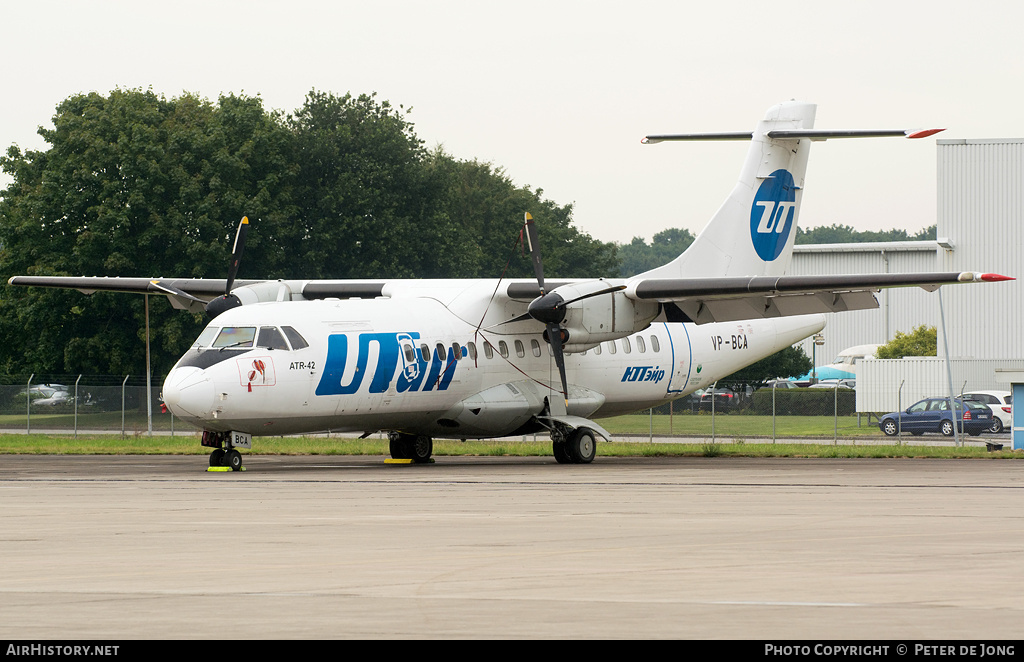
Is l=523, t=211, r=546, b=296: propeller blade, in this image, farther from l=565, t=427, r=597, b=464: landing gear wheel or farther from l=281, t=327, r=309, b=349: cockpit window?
l=281, t=327, r=309, b=349: cockpit window

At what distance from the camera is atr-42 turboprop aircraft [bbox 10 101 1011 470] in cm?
2228

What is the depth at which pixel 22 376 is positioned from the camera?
5850 centimetres

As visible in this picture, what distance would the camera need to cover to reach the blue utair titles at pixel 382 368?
2280cm

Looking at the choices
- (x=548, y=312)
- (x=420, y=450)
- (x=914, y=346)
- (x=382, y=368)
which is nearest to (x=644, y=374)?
(x=548, y=312)

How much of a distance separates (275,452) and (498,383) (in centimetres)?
836

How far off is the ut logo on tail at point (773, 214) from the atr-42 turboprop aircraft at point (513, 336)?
0.04m

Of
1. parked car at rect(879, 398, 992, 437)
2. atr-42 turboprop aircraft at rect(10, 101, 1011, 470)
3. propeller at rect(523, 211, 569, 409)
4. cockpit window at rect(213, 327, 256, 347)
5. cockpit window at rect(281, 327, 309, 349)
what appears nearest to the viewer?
cockpit window at rect(213, 327, 256, 347)

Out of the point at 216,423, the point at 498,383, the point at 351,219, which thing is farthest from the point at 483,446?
the point at 351,219

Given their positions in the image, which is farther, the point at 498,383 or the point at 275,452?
the point at 275,452

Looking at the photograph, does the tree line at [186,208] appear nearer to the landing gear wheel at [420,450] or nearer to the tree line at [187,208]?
the tree line at [187,208]

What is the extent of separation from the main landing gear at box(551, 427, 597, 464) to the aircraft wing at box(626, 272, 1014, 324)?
293 centimetres

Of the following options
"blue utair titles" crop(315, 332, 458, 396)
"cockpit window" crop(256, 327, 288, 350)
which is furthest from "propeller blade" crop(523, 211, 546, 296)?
"cockpit window" crop(256, 327, 288, 350)
